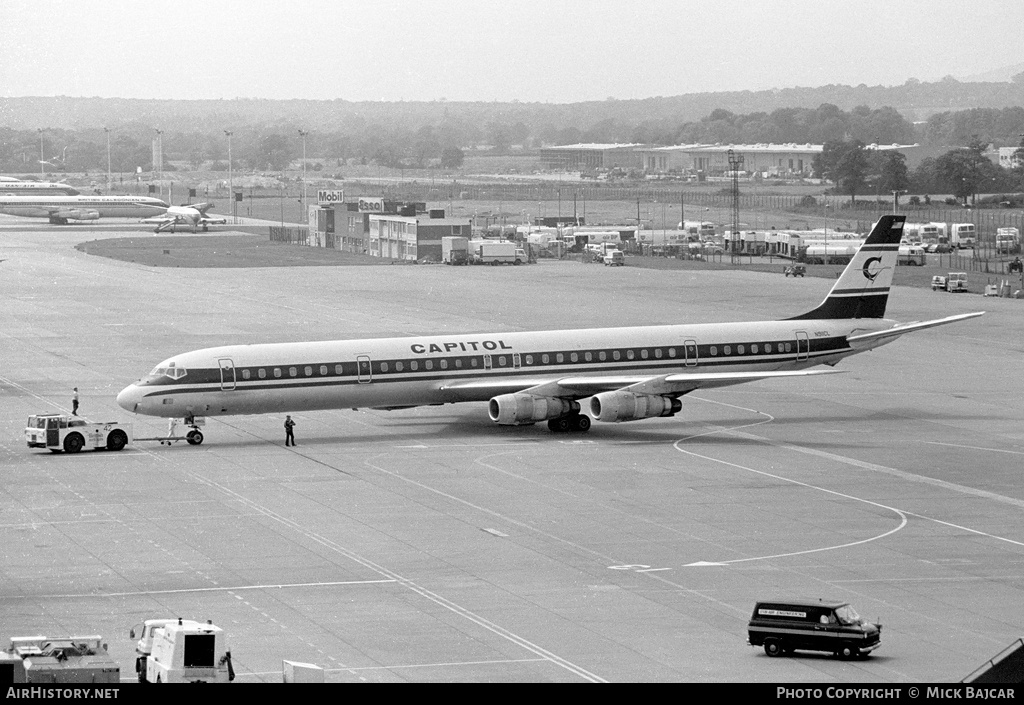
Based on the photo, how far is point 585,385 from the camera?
67.9 meters

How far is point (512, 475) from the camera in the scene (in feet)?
193

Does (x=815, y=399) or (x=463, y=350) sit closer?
(x=463, y=350)

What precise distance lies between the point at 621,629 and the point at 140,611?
11587mm

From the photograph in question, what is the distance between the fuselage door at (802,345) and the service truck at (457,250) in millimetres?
99330

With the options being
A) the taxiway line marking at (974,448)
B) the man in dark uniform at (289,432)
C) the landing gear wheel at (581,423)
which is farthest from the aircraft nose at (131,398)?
the taxiway line marking at (974,448)

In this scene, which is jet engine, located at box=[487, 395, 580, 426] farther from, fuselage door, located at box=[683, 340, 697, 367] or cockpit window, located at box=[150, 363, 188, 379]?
cockpit window, located at box=[150, 363, 188, 379]

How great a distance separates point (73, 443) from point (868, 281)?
122 feet

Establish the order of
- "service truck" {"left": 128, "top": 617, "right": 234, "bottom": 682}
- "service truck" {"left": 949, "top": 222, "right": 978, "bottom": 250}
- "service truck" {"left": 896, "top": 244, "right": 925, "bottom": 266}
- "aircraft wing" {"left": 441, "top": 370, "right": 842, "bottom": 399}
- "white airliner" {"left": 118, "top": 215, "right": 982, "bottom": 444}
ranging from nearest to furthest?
"service truck" {"left": 128, "top": 617, "right": 234, "bottom": 682} → "white airliner" {"left": 118, "top": 215, "right": 982, "bottom": 444} → "aircraft wing" {"left": 441, "top": 370, "right": 842, "bottom": 399} → "service truck" {"left": 896, "top": 244, "right": 925, "bottom": 266} → "service truck" {"left": 949, "top": 222, "right": 978, "bottom": 250}

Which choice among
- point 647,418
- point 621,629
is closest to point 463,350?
point 647,418

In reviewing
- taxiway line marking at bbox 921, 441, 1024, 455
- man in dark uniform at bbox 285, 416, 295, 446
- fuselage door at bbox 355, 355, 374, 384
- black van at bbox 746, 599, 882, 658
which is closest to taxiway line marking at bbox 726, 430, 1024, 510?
taxiway line marking at bbox 921, 441, 1024, 455

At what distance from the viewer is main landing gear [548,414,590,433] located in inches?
2699

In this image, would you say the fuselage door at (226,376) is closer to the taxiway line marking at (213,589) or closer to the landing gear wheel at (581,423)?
the landing gear wheel at (581,423)

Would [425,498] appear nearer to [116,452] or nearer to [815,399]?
[116,452]

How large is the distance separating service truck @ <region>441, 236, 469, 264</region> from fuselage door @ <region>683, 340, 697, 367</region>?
101 m
